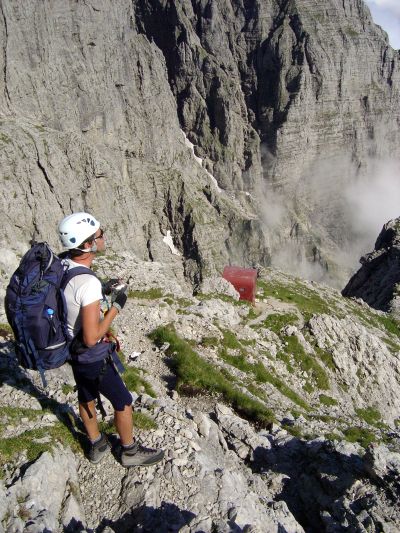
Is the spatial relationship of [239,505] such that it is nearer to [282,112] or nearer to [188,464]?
[188,464]

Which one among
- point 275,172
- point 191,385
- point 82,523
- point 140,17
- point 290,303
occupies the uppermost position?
point 140,17

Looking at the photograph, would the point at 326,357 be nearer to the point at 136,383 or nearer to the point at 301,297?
the point at 136,383

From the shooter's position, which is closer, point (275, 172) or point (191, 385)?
point (191, 385)

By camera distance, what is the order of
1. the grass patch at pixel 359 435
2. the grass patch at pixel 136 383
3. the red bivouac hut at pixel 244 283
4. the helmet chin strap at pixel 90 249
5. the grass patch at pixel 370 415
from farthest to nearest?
the red bivouac hut at pixel 244 283
the grass patch at pixel 370 415
the grass patch at pixel 359 435
the grass patch at pixel 136 383
the helmet chin strap at pixel 90 249

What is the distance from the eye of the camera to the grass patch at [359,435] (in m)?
16.3

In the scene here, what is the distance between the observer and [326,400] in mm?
25344

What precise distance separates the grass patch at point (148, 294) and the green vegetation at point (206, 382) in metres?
8.59

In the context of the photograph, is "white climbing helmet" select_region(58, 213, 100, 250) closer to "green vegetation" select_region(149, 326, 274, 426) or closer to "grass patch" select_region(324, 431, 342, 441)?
"green vegetation" select_region(149, 326, 274, 426)

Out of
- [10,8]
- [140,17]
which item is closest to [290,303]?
[10,8]

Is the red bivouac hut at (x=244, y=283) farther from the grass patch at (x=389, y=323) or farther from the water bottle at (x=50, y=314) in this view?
the water bottle at (x=50, y=314)

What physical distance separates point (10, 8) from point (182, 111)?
3671 inches

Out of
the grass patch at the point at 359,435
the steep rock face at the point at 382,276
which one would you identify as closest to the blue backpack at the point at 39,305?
the grass patch at the point at 359,435

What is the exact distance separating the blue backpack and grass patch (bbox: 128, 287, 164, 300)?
18.7 meters

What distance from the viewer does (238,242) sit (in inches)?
6344
